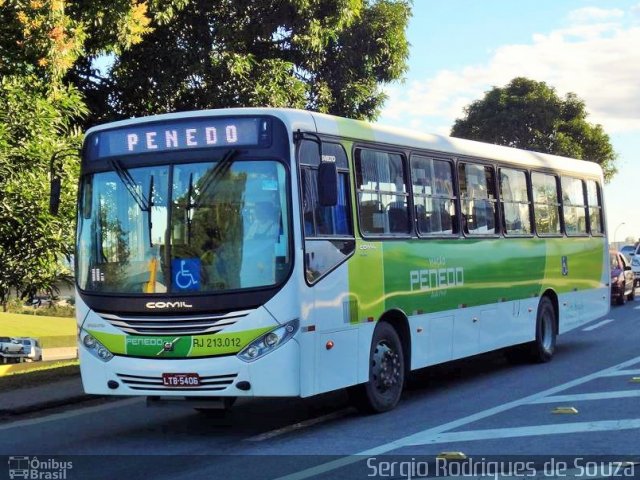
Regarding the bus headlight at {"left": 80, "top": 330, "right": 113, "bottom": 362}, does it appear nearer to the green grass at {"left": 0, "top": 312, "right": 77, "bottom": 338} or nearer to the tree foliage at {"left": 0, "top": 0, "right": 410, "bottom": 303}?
the tree foliage at {"left": 0, "top": 0, "right": 410, "bottom": 303}

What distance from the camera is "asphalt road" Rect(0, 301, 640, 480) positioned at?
7.86 metres

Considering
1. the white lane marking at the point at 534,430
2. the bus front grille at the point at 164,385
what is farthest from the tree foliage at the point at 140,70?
the white lane marking at the point at 534,430

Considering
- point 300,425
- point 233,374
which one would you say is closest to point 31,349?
point 300,425

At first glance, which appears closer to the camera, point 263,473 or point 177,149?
point 263,473

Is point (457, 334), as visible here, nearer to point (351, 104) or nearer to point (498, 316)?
point (498, 316)

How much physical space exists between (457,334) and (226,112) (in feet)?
14.9

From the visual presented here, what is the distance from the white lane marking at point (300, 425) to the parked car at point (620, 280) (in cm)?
2007

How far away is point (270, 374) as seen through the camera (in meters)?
9.03

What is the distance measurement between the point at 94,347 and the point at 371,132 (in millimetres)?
3678

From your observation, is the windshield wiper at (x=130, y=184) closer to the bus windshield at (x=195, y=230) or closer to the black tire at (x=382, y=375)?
the bus windshield at (x=195, y=230)

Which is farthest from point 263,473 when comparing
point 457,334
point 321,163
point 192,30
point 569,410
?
point 192,30

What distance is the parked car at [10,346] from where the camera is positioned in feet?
137

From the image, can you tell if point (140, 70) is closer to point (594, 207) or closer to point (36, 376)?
point (36, 376)

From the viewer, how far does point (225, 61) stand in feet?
59.6
